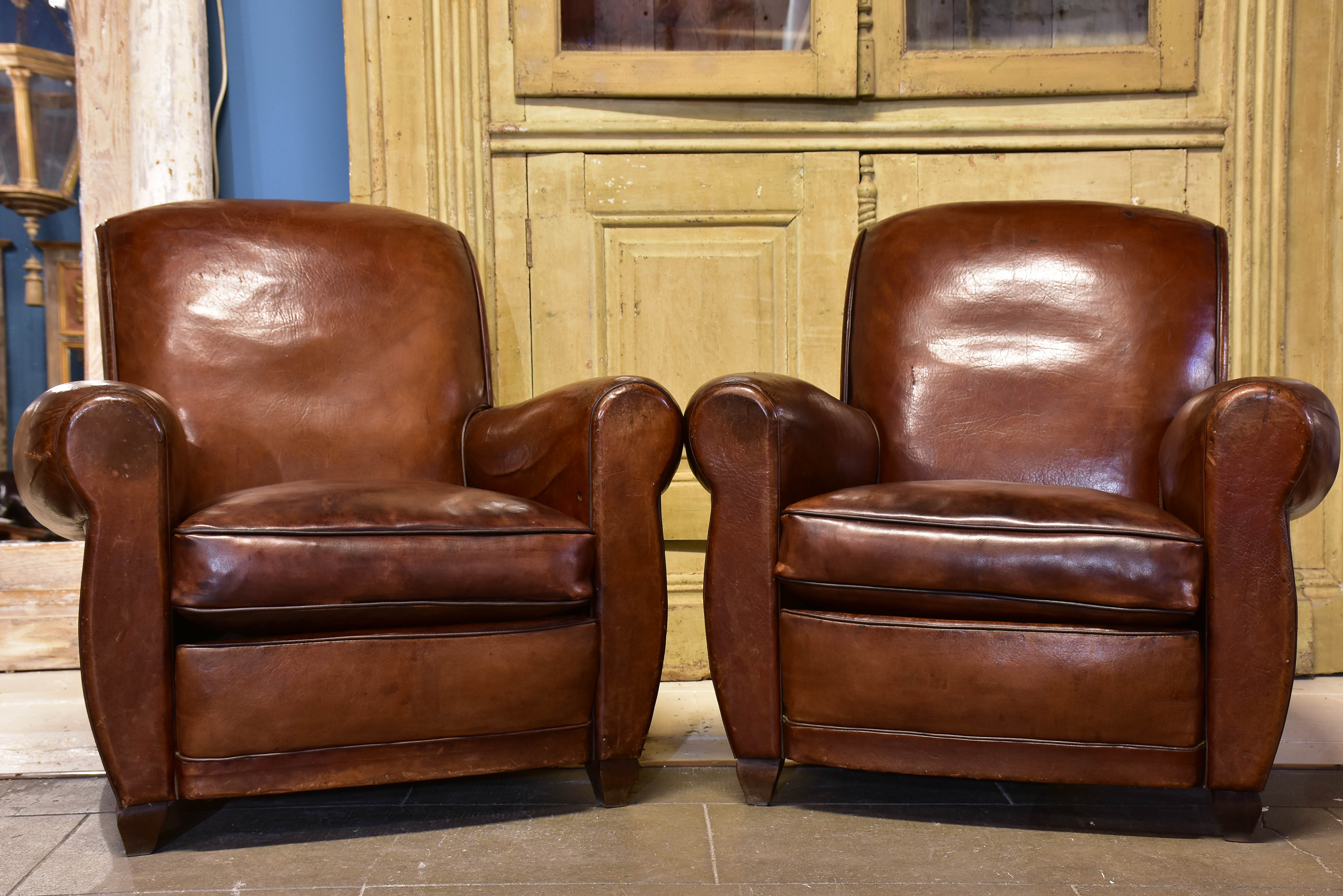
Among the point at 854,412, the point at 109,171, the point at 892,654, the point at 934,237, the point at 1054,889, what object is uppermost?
the point at 109,171

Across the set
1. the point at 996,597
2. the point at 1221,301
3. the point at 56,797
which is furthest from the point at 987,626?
the point at 56,797

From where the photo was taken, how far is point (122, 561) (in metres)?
1.33

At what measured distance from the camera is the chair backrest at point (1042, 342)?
1.83 metres

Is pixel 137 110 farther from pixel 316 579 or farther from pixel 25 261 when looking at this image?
pixel 316 579

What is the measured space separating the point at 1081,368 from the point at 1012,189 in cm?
73

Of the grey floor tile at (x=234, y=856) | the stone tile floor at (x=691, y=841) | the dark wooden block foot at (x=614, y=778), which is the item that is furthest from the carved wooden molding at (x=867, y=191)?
the grey floor tile at (x=234, y=856)

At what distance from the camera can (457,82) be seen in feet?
7.82

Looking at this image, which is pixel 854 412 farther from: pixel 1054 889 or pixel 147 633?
pixel 147 633

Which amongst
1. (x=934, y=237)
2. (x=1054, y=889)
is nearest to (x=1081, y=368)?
(x=934, y=237)

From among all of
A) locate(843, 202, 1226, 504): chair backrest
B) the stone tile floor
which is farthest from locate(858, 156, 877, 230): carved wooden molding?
the stone tile floor

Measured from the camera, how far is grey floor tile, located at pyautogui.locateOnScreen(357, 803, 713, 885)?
129 cm

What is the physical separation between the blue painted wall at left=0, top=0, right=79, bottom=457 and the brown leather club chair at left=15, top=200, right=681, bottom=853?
1.61 metres

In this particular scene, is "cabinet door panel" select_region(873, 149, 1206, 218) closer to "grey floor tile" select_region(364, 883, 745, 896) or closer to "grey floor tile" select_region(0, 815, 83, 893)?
"grey floor tile" select_region(364, 883, 745, 896)

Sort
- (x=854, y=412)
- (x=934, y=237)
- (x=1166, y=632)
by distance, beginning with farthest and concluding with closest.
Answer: (x=934, y=237), (x=854, y=412), (x=1166, y=632)
